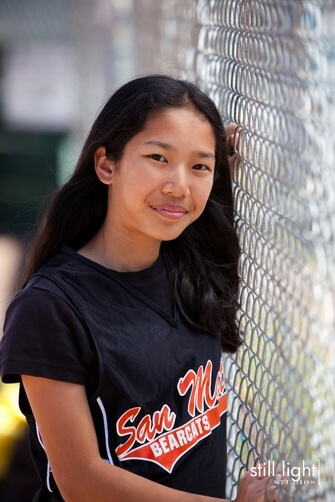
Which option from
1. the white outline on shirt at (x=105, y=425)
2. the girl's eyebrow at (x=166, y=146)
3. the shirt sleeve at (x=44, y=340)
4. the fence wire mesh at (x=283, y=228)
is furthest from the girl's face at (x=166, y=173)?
the white outline on shirt at (x=105, y=425)

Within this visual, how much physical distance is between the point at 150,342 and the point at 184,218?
26 centimetres

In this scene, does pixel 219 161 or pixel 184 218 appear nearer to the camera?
pixel 184 218

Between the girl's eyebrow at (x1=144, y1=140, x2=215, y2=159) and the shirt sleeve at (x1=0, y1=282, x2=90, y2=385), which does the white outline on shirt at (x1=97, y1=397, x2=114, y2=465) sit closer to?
the shirt sleeve at (x1=0, y1=282, x2=90, y2=385)

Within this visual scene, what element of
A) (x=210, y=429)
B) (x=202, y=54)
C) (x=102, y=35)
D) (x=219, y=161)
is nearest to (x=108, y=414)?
(x=210, y=429)

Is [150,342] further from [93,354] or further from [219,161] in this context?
[219,161]

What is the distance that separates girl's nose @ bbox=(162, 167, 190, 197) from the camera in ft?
5.90

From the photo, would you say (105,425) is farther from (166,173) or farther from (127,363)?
(166,173)

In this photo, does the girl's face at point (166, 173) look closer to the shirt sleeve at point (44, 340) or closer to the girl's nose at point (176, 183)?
the girl's nose at point (176, 183)

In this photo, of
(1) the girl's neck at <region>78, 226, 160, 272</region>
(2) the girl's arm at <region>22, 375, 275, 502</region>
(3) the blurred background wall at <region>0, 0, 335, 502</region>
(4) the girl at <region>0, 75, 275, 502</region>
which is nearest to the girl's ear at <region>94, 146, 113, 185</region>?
(4) the girl at <region>0, 75, 275, 502</region>

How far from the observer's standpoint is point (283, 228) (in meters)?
1.63

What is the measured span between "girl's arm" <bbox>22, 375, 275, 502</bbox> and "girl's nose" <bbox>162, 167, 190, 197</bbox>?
0.42 meters

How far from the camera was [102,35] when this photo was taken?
6.59 meters

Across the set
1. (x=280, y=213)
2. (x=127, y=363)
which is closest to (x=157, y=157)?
(x=280, y=213)

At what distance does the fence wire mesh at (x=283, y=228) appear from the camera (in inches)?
50.9
